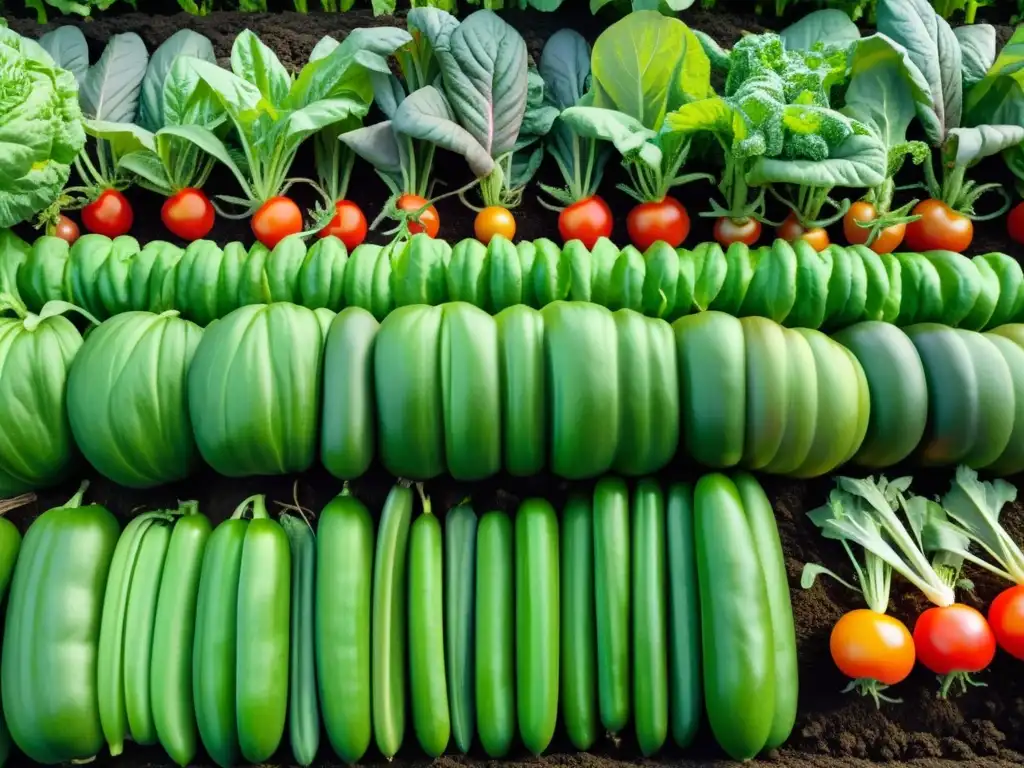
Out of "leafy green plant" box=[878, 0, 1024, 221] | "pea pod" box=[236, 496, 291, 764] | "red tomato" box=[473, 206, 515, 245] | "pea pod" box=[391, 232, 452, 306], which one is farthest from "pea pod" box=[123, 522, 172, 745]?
"leafy green plant" box=[878, 0, 1024, 221]

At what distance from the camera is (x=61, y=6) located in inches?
95.6

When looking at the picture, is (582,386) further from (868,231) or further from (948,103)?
(948,103)

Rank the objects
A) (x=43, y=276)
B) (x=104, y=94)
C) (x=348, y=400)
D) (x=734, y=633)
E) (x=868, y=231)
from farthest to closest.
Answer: (x=104, y=94) → (x=868, y=231) → (x=43, y=276) → (x=348, y=400) → (x=734, y=633)

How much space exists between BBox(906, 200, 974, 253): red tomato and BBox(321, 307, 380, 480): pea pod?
158cm

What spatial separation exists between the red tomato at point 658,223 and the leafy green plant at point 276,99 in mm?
844

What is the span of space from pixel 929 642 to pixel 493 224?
154cm

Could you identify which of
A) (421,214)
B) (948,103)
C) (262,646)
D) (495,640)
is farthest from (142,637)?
(948,103)

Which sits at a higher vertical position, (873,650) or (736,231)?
(736,231)

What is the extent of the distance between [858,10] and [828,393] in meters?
1.44

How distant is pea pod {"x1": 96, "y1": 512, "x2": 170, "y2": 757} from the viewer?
1623 millimetres

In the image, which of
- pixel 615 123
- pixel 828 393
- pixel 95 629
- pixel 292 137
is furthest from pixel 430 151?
pixel 95 629

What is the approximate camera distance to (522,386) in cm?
163

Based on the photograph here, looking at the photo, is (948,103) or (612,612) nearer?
(612,612)

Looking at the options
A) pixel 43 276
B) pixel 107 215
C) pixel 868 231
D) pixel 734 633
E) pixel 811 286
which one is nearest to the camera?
pixel 734 633
